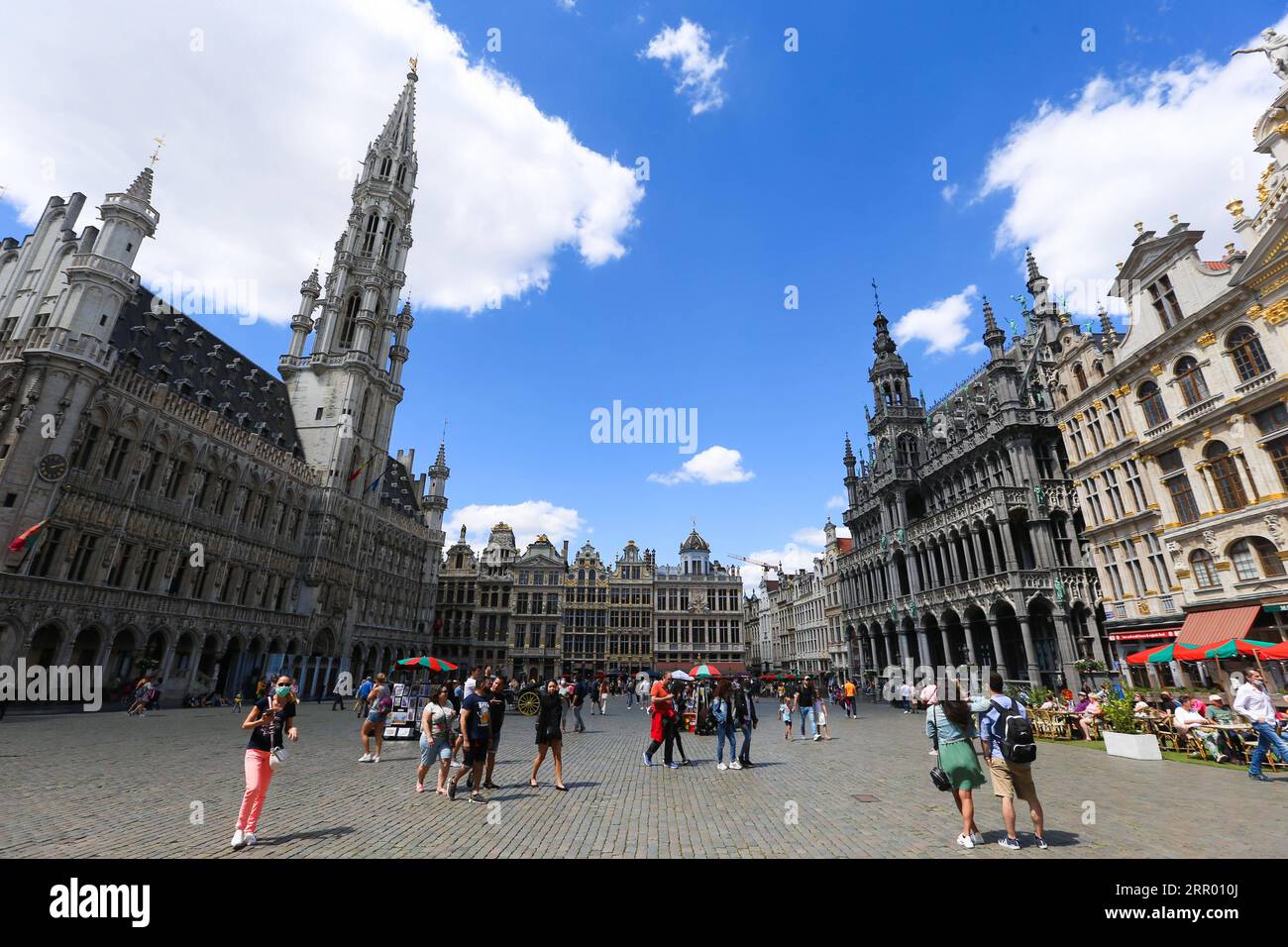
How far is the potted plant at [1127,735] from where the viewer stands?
567 inches

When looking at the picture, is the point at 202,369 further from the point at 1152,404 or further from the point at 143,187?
the point at 1152,404

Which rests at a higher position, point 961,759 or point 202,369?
point 202,369

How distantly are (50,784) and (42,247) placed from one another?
34.2 m

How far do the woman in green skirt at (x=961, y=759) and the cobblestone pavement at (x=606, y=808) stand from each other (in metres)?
0.30

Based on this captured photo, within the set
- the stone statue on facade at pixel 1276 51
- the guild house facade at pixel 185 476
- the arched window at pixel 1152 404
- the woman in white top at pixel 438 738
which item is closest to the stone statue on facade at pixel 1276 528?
the arched window at pixel 1152 404

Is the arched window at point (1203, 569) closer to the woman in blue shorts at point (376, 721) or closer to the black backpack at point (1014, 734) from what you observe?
the black backpack at point (1014, 734)

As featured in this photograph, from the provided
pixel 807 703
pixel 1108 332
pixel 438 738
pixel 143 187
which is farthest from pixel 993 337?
pixel 143 187

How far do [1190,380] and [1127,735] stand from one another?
56.6 ft

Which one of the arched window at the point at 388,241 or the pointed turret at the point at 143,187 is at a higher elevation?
the arched window at the point at 388,241

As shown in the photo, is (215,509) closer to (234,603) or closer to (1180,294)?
(234,603)

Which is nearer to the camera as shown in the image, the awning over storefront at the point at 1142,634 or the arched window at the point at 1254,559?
the arched window at the point at 1254,559

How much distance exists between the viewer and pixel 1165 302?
81.5 feet

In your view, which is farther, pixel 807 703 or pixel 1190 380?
pixel 1190 380

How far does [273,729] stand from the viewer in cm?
718
